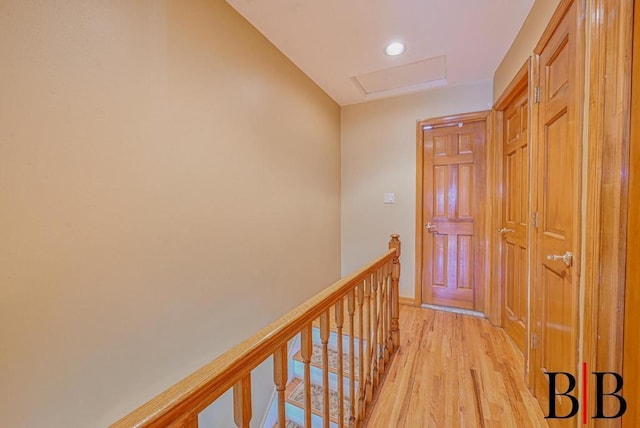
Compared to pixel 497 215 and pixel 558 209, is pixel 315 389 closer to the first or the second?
pixel 558 209

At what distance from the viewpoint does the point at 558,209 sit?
52.1 inches

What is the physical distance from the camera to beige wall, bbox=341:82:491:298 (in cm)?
290

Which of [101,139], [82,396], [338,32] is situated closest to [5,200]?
[101,139]

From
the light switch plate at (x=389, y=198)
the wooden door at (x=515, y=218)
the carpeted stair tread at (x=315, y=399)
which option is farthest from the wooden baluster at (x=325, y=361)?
the light switch plate at (x=389, y=198)

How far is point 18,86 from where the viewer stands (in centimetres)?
88

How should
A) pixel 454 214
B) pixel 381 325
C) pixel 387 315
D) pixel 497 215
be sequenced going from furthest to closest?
1. pixel 454 214
2. pixel 497 215
3. pixel 387 315
4. pixel 381 325

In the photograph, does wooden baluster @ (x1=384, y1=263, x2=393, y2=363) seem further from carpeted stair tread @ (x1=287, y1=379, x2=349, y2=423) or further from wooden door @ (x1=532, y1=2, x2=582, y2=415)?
wooden door @ (x1=532, y1=2, x2=582, y2=415)

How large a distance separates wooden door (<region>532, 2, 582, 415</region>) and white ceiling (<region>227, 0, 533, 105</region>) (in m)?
0.56

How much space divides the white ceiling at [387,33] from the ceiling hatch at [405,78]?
19mm

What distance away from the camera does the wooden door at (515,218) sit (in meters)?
1.99

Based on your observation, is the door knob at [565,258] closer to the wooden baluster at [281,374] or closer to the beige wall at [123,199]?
the wooden baluster at [281,374]

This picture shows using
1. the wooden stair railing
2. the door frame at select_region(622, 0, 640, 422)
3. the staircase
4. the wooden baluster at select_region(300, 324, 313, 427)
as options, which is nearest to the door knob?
the door frame at select_region(622, 0, 640, 422)

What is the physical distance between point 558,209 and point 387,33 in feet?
5.16

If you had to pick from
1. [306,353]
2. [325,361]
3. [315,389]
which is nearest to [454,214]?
[315,389]
